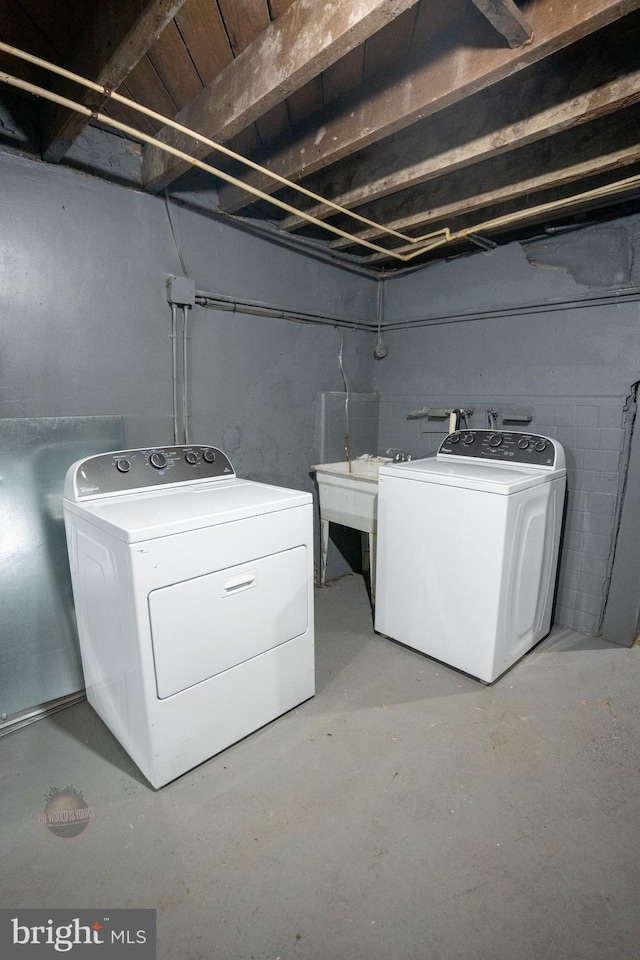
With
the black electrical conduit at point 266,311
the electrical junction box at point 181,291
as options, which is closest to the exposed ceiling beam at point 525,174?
the black electrical conduit at point 266,311

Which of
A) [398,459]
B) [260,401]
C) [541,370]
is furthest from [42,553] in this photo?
[541,370]

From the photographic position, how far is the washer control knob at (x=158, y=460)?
6.27 ft

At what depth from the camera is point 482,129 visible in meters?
1.74

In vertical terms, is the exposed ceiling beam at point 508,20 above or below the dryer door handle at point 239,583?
above

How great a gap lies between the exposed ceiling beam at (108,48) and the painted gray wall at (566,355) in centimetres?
216

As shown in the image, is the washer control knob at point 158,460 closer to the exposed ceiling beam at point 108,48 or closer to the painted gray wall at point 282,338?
the painted gray wall at point 282,338

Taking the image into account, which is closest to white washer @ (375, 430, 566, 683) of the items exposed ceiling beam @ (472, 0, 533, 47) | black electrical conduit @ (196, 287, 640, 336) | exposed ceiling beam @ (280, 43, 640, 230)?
black electrical conduit @ (196, 287, 640, 336)

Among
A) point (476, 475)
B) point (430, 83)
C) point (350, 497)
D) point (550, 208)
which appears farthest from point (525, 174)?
point (350, 497)

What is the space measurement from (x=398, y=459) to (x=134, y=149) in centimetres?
227

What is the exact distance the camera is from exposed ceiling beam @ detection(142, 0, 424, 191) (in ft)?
3.84

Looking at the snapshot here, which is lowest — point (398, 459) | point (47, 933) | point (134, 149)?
point (47, 933)

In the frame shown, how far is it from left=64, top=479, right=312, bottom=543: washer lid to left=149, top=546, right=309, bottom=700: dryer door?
0.19 metres

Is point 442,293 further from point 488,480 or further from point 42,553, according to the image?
point 42,553

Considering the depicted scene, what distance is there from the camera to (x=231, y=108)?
5.00ft
